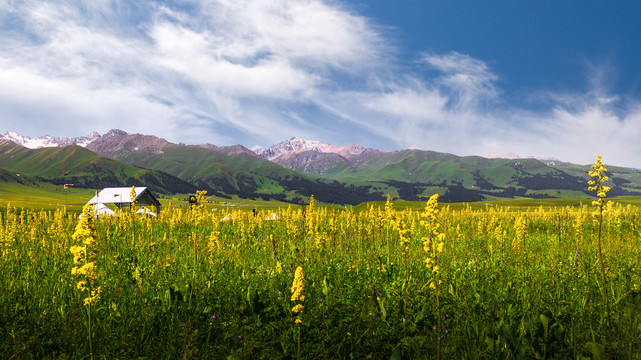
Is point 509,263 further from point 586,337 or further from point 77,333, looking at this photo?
point 77,333

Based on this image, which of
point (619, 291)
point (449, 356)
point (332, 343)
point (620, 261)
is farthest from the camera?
point (620, 261)

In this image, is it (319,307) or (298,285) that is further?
(319,307)

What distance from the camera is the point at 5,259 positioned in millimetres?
6957

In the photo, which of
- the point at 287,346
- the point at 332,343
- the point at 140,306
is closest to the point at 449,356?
the point at 332,343

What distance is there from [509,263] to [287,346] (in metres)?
6.16

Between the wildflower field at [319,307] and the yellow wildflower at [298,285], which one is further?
the wildflower field at [319,307]

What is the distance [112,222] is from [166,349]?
448 inches

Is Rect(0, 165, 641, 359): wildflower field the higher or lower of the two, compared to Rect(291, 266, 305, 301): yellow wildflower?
lower

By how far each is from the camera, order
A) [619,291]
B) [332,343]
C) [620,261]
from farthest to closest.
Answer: [620,261]
[619,291]
[332,343]

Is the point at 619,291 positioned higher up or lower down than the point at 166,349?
higher up

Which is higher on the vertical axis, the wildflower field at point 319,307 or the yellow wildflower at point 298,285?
the yellow wildflower at point 298,285

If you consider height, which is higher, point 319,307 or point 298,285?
point 298,285

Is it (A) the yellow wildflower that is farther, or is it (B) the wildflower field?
(B) the wildflower field

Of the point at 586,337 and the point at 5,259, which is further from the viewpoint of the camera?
the point at 5,259
